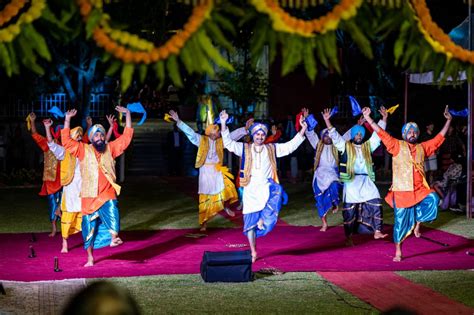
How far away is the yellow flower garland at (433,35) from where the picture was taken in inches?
238

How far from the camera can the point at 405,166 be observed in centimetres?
1373

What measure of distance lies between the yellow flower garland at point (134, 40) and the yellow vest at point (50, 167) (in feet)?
35.1

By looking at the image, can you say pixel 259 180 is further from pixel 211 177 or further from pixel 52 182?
pixel 52 182

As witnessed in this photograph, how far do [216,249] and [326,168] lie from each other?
3133 millimetres

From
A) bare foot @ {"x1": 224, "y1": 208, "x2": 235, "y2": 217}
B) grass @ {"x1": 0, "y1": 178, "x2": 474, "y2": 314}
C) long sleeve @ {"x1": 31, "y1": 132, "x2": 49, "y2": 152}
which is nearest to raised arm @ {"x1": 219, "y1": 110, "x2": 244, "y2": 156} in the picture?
grass @ {"x1": 0, "y1": 178, "x2": 474, "y2": 314}

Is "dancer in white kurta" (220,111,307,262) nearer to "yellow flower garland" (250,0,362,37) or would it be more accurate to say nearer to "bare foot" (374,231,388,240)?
"bare foot" (374,231,388,240)

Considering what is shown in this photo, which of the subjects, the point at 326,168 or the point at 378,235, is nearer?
the point at 378,235

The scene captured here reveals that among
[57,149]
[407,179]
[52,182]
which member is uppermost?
[57,149]

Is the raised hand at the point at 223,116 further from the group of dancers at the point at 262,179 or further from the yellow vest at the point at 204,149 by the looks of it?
the yellow vest at the point at 204,149

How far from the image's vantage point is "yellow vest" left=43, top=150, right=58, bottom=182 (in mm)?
16047

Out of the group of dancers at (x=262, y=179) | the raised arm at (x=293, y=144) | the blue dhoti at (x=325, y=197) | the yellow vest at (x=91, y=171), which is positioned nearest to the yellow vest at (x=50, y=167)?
the group of dancers at (x=262, y=179)

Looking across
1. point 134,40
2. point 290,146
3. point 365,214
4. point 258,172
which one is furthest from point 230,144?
point 134,40

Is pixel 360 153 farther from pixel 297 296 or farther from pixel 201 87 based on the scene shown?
pixel 201 87

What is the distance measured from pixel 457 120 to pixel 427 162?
7.26 metres
